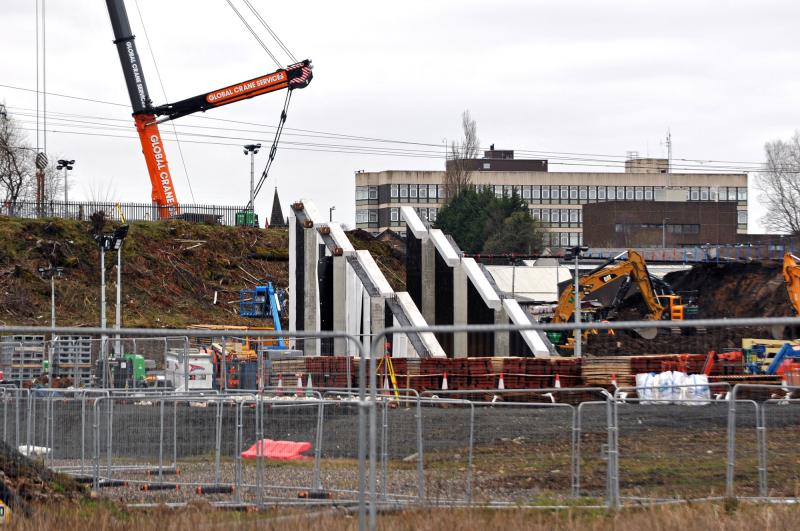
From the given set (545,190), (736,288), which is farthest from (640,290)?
(545,190)

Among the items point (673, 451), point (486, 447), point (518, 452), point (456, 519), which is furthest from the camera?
point (486, 447)

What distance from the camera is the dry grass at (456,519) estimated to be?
926cm

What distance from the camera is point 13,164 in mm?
81625

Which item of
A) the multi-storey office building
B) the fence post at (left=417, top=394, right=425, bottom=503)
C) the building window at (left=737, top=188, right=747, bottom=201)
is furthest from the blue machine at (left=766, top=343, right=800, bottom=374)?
the building window at (left=737, top=188, right=747, bottom=201)

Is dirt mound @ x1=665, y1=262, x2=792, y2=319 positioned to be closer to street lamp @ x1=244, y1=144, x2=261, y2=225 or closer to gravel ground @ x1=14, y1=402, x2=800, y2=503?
street lamp @ x1=244, y1=144, x2=261, y2=225

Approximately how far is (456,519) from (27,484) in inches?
168

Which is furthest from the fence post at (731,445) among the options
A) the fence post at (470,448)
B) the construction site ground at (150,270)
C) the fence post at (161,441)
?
the construction site ground at (150,270)

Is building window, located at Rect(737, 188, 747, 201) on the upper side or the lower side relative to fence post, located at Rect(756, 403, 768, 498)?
upper

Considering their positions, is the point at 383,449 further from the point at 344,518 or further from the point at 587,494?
the point at 587,494

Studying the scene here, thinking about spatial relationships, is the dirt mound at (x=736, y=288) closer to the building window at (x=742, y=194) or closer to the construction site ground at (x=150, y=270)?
the construction site ground at (x=150, y=270)

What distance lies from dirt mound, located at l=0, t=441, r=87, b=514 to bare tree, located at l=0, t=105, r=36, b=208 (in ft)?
218

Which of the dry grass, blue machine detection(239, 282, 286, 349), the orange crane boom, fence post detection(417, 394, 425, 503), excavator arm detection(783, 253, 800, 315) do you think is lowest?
the dry grass

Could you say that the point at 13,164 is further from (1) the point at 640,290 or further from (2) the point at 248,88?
(1) the point at 640,290

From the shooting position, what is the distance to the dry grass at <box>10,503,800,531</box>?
926 centimetres
